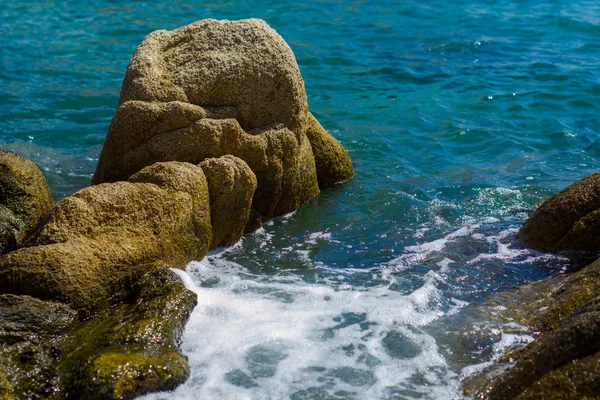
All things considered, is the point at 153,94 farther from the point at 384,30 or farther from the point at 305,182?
the point at 384,30

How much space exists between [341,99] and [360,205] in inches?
175

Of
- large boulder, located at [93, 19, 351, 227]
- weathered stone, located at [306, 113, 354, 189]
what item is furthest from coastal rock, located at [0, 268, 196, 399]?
weathered stone, located at [306, 113, 354, 189]

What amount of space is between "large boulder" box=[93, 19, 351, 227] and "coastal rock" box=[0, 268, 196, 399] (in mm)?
1855

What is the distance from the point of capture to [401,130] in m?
11.4

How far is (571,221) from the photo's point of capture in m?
7.08

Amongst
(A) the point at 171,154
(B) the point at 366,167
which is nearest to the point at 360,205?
(B) the point at 366,167

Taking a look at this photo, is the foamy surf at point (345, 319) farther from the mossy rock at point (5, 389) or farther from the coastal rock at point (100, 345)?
the mossy rock at point (5, 389)

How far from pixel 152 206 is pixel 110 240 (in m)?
0.50

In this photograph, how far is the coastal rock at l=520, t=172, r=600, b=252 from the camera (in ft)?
22.6

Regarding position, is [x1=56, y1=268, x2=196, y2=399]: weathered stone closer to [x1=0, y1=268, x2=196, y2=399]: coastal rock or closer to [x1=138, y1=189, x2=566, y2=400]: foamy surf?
[x1=0, y1=268, x2=196, y2=399]: coastal rock

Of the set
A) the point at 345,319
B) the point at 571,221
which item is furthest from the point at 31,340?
the point at 571,221

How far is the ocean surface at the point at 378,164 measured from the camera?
5.47 m

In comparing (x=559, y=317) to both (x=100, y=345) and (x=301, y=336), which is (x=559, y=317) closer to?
(x=301, y=336)

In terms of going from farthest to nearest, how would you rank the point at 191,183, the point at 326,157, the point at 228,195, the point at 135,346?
the point at 326,157 → the point at 228,195 → the point at 191,183 → the point at 135,346
